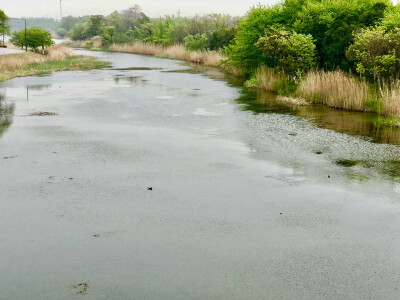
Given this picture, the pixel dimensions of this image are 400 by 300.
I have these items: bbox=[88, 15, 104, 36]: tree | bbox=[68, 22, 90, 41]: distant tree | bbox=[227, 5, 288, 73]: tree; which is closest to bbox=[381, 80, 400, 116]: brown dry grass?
bbox=[227, 5, 288, 73]: tree

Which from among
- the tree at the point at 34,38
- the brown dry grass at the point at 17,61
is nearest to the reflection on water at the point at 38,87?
the brown dry grass at the point at 17,61

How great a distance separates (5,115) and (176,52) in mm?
38458

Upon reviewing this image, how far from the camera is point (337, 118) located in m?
15.7

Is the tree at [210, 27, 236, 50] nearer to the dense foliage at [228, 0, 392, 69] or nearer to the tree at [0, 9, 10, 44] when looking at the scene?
the dense foliage at [228, 0, 392, 69]

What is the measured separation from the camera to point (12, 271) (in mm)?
5496

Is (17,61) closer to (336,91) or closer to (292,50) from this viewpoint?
(292,50)

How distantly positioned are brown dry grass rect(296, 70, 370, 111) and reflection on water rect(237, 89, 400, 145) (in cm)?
44

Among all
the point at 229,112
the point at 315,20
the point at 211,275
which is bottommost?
the point at 211,275

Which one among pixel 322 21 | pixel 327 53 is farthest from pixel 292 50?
pixel 322 21

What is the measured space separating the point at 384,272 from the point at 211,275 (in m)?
2.13

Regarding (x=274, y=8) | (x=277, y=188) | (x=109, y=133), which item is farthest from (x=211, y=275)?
(x=274, y=8)

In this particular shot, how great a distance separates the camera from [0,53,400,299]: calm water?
17.4 feet

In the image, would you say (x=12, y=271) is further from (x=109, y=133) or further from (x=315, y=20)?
(x=315, y=20)

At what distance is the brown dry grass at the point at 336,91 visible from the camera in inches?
669
